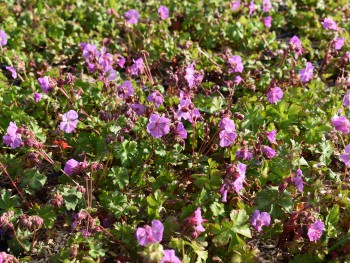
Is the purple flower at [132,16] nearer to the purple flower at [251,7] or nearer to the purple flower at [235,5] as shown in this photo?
the purple flower at [235,5]

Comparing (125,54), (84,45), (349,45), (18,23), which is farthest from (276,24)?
(18,23)

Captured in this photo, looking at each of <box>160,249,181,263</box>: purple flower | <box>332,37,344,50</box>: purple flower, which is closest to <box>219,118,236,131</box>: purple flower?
<box>160,249,181,263</box>: purple flower

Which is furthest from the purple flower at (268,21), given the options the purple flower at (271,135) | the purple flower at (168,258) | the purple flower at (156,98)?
the purple flower at (168,258)

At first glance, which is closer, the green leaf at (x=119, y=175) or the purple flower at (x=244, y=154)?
the purple flower at (x=244, y=154)

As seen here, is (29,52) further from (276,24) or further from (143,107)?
(276,24)

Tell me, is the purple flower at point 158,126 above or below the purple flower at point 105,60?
above

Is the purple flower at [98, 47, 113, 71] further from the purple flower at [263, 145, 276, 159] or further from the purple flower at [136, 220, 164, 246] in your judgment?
the purple flower at [136, 220, 164, 246]
